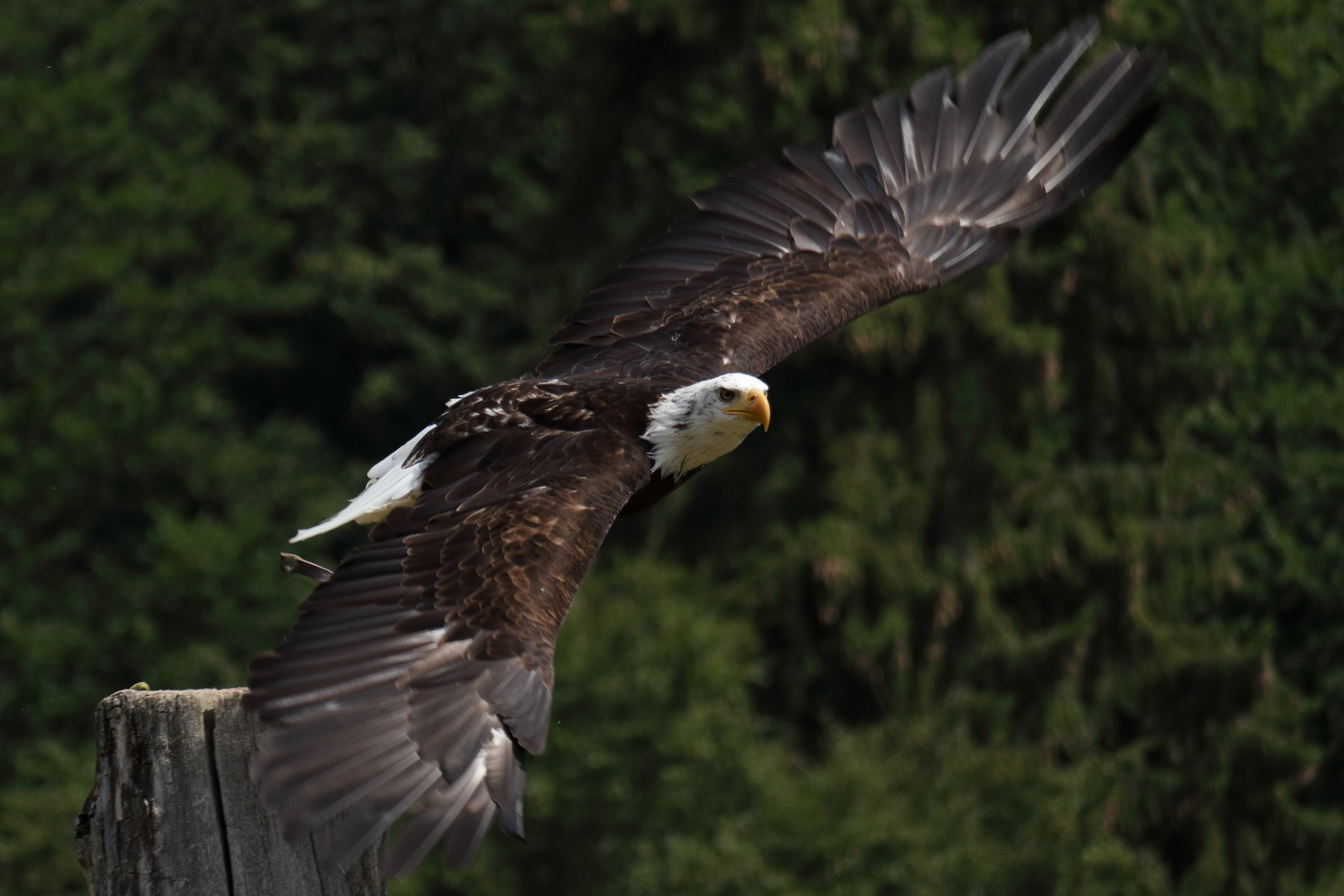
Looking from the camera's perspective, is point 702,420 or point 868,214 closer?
point 702,420

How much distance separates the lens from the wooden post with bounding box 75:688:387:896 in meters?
4.81

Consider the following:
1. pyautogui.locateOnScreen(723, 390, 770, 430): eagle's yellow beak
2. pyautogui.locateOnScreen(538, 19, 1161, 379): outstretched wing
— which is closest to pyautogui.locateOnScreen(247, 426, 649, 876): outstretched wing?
pyautogui.locateOnScreen(723, 390, 770, 430): eagle's yellow beak

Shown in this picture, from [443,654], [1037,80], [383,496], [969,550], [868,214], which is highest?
[1037,80]

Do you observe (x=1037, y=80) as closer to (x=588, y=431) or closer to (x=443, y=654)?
(x=588, y=431)

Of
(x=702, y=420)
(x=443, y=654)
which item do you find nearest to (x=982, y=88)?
(x=702, y=420)

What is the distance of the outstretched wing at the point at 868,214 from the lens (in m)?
8.39

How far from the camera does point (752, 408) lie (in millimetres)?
7629

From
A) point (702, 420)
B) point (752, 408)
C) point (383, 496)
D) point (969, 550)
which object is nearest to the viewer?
point (383, 496)

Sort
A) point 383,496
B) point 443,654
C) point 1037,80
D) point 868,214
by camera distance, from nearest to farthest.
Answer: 1. point 443,654
2. point 383,496
3. point 1037,80
4. point 868,214

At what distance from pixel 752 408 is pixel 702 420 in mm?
269

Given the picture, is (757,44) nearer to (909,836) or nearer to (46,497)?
(909,836)

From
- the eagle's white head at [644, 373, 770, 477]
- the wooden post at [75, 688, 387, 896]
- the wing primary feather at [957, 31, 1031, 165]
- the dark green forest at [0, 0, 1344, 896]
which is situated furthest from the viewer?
the dark green forest at [0, 0, 1344, 896]

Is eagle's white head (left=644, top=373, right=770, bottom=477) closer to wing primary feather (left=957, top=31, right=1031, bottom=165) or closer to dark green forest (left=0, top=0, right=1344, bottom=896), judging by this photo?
wing primary feather (left=957, top=31, right=1031, bottom=165)

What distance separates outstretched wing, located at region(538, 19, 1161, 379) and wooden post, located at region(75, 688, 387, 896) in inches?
137
